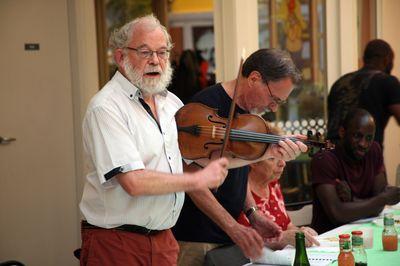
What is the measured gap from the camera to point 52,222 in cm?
532

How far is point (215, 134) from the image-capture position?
9.54ft

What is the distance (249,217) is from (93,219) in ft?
3.24

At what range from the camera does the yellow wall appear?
31.9 ft

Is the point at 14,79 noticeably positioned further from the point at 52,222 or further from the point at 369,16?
the point at 369,16

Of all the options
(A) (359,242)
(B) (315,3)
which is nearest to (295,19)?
(B) (315,3)

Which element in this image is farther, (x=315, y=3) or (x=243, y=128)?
(x=315, y=3)

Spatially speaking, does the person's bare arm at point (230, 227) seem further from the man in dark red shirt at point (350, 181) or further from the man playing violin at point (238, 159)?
the man in dark red shirt at point (350, 181)

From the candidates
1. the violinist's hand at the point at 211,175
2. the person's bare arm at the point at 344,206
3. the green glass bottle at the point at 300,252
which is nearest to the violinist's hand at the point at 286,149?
the green glass bottle at the point at 300,252

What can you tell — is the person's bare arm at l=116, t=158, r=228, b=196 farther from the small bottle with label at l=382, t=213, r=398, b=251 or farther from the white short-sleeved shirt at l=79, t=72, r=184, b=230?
the small bottle with label at l=382, t=213, r=398, b=251

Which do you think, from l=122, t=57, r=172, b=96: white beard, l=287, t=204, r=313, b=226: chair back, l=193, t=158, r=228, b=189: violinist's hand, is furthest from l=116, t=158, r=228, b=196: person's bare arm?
l=287, t=204, r=313, b=226: chair back

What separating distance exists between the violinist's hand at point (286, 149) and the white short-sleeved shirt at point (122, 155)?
20.6 inches

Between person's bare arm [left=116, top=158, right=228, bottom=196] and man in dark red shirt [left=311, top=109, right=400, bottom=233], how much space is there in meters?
1.80

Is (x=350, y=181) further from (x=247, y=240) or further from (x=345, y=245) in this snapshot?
Result: (x=345, y=245)

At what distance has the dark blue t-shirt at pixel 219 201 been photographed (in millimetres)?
3188
